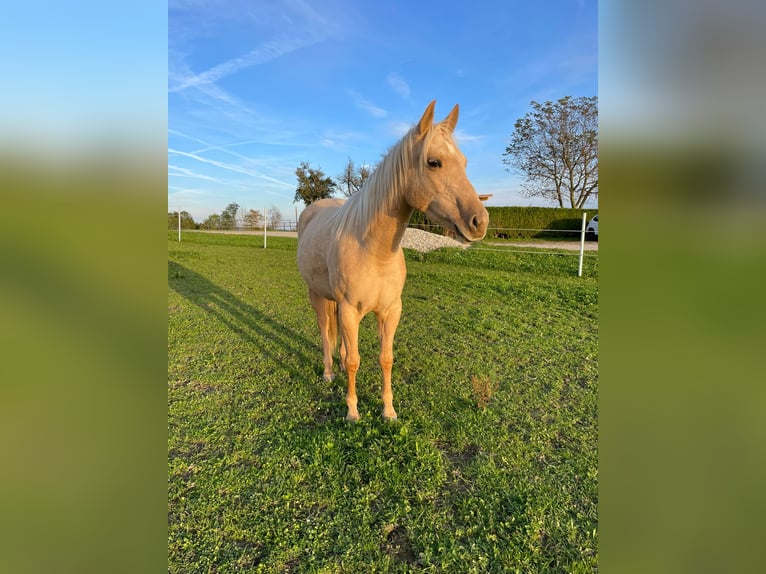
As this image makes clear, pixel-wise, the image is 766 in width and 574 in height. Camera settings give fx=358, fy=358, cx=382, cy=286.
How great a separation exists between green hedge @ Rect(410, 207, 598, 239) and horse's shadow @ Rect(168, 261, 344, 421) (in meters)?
13.9

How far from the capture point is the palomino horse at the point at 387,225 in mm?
2283

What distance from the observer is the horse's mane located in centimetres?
241

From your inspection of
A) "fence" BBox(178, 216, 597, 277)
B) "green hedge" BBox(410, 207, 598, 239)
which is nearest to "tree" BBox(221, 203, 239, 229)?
"fence" BBox(178, 216, 597, 277)

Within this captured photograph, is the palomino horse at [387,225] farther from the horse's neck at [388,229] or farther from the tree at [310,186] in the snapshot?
the tree at [310,186]

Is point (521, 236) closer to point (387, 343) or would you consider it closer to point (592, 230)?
point (592, 230)

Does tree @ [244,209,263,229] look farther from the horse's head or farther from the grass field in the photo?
the horse's head

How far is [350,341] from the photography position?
317 cm


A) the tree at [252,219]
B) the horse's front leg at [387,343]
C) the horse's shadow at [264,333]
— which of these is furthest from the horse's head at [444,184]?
the tree at [252,219]

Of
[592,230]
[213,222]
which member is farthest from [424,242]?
[213,222]

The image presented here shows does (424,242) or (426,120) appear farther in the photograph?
(424,242)

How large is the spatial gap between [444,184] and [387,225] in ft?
2.02
